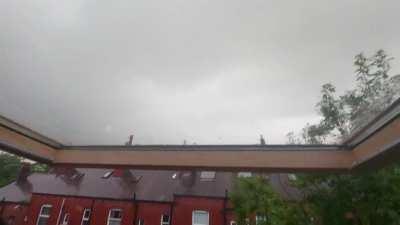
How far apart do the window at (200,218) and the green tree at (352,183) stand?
7.31 metres

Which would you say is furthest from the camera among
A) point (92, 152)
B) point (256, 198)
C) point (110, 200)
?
point (110, 200)

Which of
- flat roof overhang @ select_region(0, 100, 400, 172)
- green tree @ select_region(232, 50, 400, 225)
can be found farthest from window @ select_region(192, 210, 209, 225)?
flat roof overhang @ select_region(0, 100, 400, 172)

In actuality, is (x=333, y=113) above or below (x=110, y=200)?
above

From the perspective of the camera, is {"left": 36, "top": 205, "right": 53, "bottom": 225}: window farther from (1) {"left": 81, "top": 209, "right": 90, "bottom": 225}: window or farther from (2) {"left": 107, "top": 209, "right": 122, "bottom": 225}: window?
(2) {"left": 107, "top": 209, "right": 122, "bottom": 225}: window

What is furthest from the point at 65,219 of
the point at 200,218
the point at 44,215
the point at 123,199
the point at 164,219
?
the point at 200,218

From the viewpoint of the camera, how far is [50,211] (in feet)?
57.2

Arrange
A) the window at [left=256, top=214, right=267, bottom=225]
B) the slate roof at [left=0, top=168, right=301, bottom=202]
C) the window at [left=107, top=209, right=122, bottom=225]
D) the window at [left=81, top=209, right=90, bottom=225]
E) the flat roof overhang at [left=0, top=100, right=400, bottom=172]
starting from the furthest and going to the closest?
the window at [left=81, top=209, right=90, bottom=225] → the window at [left=107, top=209, right=122, bottom=225] → the slate roof at [left=0, top=168, right=301, bottom=202] → the window at [left=256, top=214, right=267, bottom=225] → the flat roof overhang at [left=0, top=100, right=400, bottom=172]

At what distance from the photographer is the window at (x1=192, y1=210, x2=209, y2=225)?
1444 cm

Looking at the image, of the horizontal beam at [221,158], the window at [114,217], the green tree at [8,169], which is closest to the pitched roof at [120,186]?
the window at [114,217]

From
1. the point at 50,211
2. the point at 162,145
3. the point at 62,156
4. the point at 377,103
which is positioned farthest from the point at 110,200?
the point at 377,103

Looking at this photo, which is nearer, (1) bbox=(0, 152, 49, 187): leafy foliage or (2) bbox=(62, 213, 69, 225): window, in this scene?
(2) bbox=(62, 213, 69, 225): window

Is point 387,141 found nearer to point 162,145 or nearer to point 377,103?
point 162,145

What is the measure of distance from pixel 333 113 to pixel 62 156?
677 centimetres

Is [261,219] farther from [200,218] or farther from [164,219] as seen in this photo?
[164,219]
